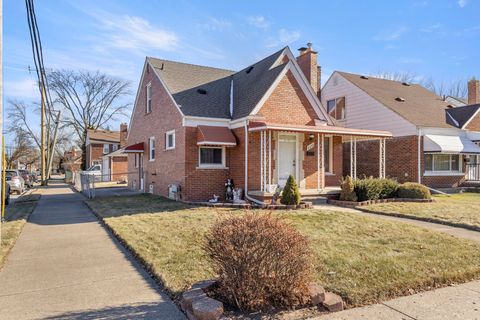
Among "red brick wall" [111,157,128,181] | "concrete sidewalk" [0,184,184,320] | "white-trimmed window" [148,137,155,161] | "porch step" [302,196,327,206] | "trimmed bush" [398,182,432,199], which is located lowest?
"concrete sidewalk" [0,184,184,320]

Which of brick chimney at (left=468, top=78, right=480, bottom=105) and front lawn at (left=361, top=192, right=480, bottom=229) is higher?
brick chimney at (left=468, top=78, right=480, bottom=105)

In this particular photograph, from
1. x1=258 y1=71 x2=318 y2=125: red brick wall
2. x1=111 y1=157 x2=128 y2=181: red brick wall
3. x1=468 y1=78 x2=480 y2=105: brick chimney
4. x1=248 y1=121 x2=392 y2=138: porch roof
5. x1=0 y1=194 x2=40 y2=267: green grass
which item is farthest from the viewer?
x1=111 y1=157 x2=128 y2=181: red brick wall

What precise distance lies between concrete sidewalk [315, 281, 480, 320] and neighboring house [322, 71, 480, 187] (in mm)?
15808

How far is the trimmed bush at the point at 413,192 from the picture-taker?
13.8 m

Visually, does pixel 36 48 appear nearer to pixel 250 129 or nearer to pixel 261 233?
pixel 250 129

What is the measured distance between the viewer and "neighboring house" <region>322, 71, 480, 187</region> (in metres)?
19.1

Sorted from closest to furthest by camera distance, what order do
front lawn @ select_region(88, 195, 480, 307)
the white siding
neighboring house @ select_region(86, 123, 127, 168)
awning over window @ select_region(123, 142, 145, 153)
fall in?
1. front lawn @ select_region(88, 195, 480, 307)
2. the white siding
3. awning over window @ select_region(123, 142, 145, 153)
4. neighboring house @ select_region(86, 123, 127, 168)

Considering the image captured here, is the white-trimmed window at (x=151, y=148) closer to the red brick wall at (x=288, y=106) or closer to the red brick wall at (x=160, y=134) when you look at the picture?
the red brick wall at (x=160, y=134)

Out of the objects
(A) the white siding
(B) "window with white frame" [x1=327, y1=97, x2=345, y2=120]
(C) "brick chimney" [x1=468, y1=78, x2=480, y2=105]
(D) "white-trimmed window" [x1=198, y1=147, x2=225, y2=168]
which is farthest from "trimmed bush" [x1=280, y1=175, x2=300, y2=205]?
(C) "brick chimney" [x1=468, y1=78, x2=480, y2=105]

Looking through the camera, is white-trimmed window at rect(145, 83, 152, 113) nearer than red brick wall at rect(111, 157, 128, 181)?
Yes

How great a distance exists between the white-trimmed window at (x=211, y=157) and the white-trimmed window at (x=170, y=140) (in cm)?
185

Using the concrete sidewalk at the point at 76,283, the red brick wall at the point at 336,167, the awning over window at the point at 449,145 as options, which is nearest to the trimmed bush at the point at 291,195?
the red brick wall at the point at 336,167

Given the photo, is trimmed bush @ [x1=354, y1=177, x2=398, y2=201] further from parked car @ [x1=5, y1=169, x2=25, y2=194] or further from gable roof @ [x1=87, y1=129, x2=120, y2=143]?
gable roof @ [x1=87, y1=129, x2=120, y2=143]

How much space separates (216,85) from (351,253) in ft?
43.2
